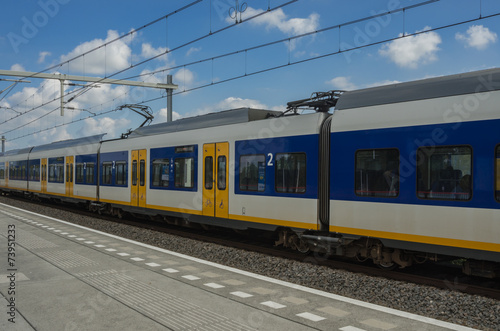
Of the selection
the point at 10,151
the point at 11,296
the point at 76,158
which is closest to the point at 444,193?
the point at 11,296

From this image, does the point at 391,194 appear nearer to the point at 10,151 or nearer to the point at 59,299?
the point at 59,299

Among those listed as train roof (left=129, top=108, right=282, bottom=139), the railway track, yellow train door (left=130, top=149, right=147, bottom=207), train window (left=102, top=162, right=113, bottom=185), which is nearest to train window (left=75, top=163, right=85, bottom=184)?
train window (left=102, top=162, right=113, bottom=185)

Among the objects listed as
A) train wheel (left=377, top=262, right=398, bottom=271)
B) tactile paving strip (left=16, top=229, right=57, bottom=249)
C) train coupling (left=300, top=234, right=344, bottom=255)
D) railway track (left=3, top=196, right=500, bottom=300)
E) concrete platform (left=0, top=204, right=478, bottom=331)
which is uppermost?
train coupling (left=300, top=234, right=344, bottom=255)

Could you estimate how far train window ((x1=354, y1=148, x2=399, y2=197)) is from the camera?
26.8 feet

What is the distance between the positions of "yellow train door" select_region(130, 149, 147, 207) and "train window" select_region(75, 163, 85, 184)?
563 centimetres

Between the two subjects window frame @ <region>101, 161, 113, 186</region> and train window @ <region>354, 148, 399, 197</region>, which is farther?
window frame @ <region>101, 161, 113, 186</region>

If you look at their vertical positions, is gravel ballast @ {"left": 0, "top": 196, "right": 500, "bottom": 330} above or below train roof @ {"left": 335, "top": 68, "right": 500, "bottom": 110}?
below

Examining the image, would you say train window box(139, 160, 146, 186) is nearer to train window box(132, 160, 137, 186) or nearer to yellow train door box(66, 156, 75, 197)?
train window box(132, 160, 137, 186)

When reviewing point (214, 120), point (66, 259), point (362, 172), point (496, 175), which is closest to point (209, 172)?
point (214, 120)

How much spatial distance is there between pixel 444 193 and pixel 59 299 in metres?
6.17

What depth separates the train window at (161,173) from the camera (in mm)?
14602

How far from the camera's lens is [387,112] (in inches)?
329

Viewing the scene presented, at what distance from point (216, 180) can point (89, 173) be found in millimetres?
10590

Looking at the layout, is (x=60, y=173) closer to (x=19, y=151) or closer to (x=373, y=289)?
(x=19, y=151)
